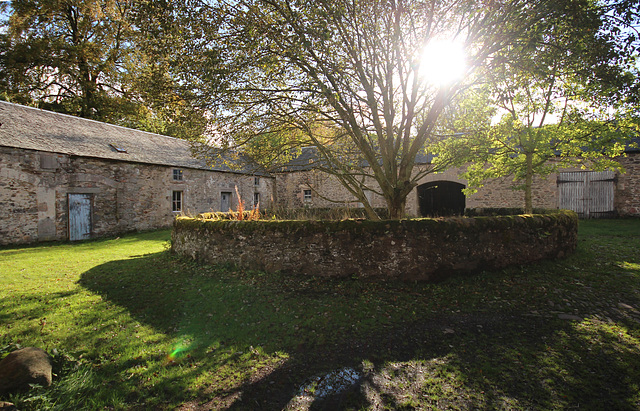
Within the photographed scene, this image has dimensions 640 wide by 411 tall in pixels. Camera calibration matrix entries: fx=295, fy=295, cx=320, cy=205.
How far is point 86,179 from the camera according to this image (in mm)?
12836

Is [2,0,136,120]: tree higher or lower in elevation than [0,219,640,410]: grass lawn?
higher

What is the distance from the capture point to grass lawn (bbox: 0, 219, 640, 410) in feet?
9.56

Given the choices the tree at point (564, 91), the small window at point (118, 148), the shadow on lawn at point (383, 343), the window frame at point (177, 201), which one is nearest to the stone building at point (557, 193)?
the tree at point (564, 91)

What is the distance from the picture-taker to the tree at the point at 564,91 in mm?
5242

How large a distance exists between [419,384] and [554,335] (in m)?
2.31

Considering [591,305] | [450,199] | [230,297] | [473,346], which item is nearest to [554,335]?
[473,346]

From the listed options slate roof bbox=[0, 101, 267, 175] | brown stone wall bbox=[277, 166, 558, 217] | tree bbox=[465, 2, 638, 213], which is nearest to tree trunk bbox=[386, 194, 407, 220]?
tree bbox=[465, 2, 638, 213]

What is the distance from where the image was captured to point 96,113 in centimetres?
2133

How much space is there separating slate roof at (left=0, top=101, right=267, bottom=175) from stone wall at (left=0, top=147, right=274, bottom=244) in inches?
12.8

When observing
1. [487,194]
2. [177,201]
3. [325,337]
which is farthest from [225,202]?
[325,337]

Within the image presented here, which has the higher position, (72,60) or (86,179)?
(72,60)

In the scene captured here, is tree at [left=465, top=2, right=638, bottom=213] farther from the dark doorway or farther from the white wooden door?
A: the white wooden door

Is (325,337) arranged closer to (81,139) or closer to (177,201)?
(177,201)

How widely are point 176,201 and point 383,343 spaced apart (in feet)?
50.8
